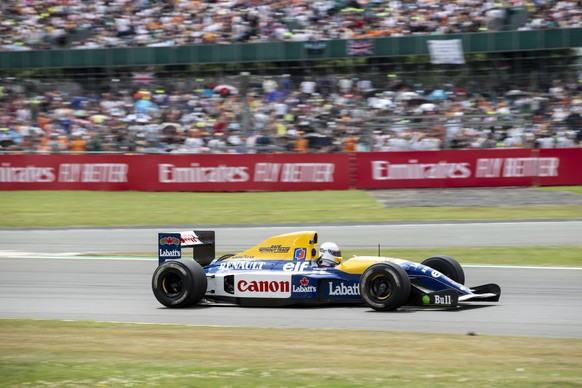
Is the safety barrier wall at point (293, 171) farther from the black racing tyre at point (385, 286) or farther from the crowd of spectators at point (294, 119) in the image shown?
the black racing tyre at point (385, 286)

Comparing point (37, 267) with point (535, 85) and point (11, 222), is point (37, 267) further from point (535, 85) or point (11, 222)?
point (535, 85)

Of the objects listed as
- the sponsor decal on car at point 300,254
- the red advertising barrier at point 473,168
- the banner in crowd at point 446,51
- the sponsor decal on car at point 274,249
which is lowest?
the sponsor decal on car at point 300,254

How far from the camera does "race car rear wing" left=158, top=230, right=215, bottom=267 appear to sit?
11.9m

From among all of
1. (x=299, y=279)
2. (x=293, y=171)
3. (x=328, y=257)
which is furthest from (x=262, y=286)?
(x=293, y=171)

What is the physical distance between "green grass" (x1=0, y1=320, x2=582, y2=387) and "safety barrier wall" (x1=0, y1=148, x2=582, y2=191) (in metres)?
19.2

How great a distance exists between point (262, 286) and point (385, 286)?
163 cm

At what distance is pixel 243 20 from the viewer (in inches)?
1359

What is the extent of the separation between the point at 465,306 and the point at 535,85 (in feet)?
71.2

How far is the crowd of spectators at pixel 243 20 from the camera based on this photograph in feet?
105

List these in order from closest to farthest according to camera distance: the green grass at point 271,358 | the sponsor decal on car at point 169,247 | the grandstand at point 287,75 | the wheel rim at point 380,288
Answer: the green grass at point 271,358
the wheel rim at point 380,288
the sponsor decal on car at point 169,247
the grandstand at point 287,75

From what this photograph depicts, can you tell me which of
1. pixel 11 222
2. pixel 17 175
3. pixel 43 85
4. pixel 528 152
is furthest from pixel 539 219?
pixel 43 85

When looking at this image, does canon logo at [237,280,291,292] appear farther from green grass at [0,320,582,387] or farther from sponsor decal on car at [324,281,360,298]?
green grass at [0,320,582,387]

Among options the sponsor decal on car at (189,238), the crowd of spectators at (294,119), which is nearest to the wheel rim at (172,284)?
the sponsor decal on car at (189,238)

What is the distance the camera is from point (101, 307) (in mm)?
11852
